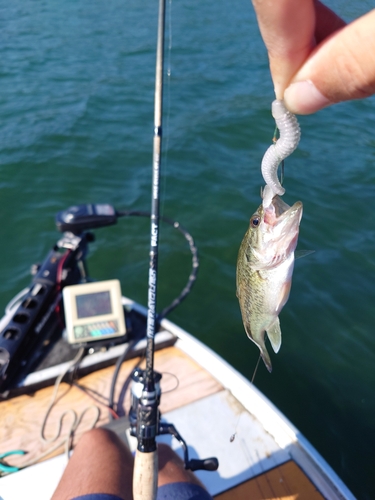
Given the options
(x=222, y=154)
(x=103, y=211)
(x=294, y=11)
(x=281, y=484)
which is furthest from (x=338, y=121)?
(x=294, y=11)

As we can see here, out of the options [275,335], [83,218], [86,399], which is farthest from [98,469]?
[83,218]

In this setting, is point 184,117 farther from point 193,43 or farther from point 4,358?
point 4,358

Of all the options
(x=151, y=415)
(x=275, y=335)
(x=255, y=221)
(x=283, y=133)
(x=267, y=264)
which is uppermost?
(x=283, y=133)

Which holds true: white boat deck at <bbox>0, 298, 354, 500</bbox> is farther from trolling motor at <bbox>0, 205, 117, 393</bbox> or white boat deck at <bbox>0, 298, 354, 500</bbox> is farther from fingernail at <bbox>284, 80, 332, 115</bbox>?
fingernail at <bbox>284, 80, 332, 115</bbox>

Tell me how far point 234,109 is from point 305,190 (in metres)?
3.17

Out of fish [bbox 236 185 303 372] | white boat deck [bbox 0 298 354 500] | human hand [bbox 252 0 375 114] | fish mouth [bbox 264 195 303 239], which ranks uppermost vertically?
human hand [bbox 252 0 375 114]

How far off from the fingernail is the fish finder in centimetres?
270

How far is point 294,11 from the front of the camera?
970mm

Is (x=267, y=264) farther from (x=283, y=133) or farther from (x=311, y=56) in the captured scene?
(x=311, y=56)

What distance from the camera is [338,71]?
1053 mm

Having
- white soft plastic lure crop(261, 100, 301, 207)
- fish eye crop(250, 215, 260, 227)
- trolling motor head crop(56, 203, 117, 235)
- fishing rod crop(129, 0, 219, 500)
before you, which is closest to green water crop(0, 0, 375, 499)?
trolling motor head crop(56, 203, 117, 235)

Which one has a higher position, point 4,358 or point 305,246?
point 4,358

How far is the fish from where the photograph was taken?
145 cm

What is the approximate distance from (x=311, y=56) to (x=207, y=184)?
5881 mm
